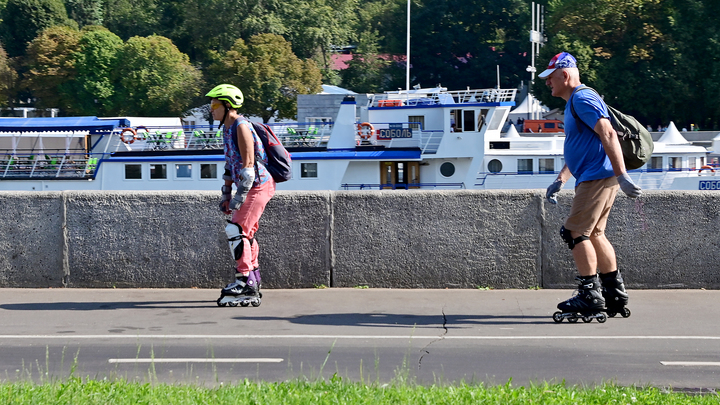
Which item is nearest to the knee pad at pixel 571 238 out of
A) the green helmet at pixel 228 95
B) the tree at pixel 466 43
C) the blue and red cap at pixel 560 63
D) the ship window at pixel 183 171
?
the blue and red cap at pixel 560 63

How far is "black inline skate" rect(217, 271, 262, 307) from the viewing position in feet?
24.7

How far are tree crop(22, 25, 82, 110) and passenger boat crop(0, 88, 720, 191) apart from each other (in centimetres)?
2682

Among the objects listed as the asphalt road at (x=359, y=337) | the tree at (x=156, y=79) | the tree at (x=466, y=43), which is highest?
the tree at (x=466, y=43)

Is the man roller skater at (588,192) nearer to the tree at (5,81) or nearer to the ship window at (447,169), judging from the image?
A: the ship window at (447,169)

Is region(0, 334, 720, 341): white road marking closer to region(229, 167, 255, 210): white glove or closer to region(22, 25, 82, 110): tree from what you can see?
region(229, 167, 255, 210): white glove

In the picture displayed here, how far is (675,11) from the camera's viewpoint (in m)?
52.2

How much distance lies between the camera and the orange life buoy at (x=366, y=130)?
2878cm

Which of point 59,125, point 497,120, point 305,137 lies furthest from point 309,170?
point 59,125

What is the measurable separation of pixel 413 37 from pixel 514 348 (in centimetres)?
6574

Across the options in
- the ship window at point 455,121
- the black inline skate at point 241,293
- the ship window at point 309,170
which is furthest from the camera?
the ship window at point 455,121

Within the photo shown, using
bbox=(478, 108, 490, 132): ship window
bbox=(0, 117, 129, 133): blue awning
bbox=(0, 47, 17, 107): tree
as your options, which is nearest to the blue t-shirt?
bbox=(478, 108, 490, 132): ship window

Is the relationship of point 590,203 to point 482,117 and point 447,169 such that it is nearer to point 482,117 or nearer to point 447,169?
point 447,169

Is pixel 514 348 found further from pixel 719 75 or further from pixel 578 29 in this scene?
pixel 578 29

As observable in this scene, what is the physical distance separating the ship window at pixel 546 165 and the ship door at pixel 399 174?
4.14 metres
